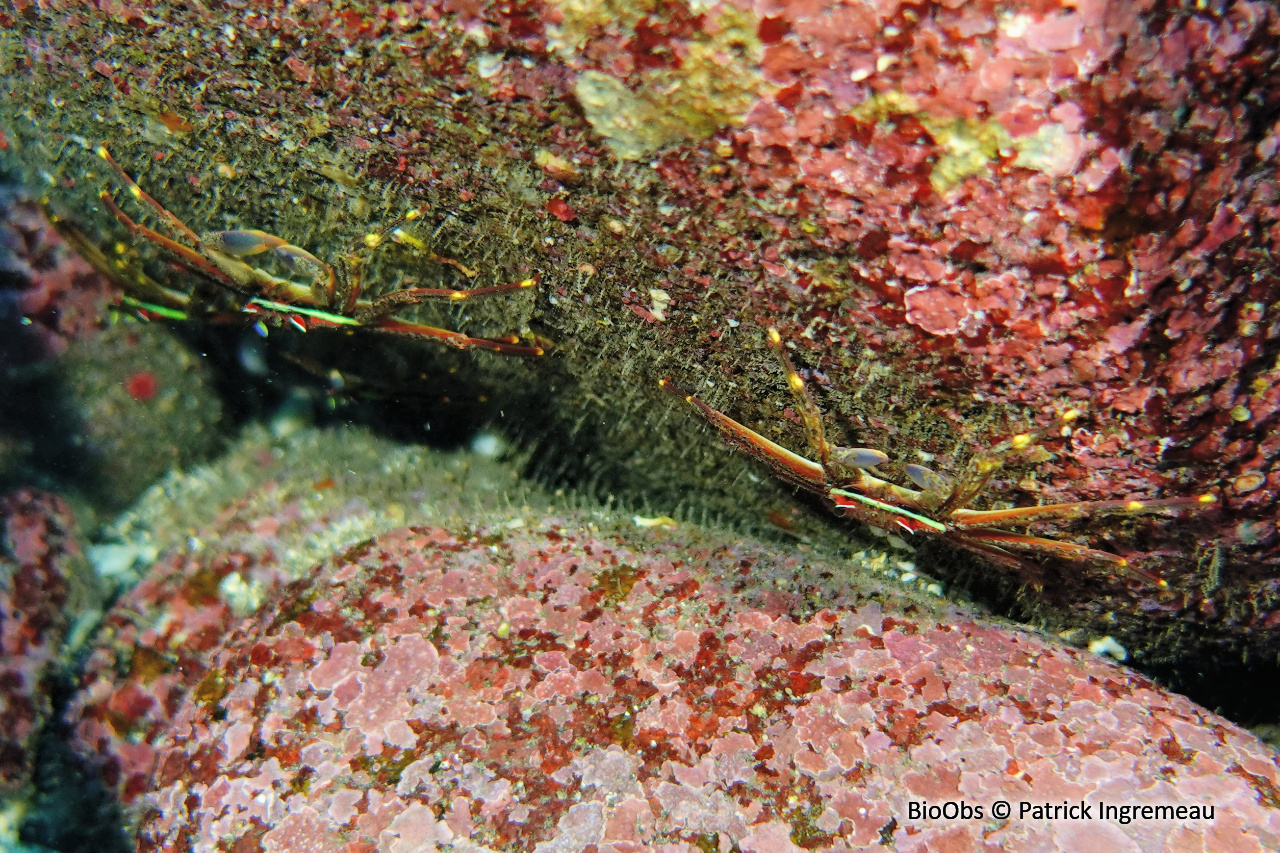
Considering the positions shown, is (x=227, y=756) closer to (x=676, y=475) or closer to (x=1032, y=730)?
(x=676, y=475)

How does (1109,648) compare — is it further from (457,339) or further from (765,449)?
(457,339)

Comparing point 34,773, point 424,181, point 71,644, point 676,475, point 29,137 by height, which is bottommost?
point 34,773

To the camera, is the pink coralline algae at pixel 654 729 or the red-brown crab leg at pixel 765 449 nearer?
the pink coralline algae at pixel 654 729

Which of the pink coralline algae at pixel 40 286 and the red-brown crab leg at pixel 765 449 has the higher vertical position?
the red-brown crab leg at pixel 765 449

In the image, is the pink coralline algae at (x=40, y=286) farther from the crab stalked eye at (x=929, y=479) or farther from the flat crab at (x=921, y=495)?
the crab stalked eye at (x=929, y=479)

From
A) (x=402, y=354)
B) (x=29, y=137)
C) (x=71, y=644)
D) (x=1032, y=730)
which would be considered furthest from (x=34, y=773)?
(x=1032, y=730)

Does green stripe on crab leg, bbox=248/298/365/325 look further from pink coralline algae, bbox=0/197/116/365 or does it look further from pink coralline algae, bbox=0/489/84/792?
pink coralline algae, bbox=0/489/84/792

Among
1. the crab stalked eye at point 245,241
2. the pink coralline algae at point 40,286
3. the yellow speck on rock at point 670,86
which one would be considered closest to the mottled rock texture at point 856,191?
the yellow speck on rock at point 670,86
